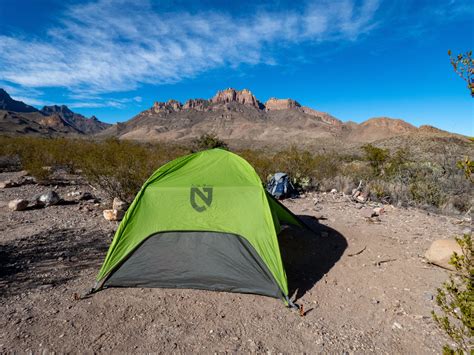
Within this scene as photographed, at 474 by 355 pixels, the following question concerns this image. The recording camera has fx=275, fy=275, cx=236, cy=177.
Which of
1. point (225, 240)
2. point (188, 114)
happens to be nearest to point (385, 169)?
point (225, 240)

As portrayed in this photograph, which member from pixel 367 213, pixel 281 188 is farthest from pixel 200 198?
pixel 281 188

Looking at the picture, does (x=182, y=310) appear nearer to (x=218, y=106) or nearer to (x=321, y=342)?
(x=321, y=342)

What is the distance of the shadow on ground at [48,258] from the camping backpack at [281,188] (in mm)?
5306

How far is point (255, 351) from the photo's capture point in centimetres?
289

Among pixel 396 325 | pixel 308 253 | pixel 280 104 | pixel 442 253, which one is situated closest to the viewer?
pixel 396 325

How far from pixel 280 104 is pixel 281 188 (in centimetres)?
17954

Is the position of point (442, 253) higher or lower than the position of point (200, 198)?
lower

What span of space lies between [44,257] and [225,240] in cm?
326

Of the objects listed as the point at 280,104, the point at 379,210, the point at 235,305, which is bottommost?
the point at 235,305

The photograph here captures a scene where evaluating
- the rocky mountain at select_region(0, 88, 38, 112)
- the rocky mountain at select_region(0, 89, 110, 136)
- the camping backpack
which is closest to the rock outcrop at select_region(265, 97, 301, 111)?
the rocky mountain at select_region(0, 89, 110, 136)

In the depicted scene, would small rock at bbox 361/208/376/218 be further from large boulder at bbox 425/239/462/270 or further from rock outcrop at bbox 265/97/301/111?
rock outcrop at bbox 265/97/301/111

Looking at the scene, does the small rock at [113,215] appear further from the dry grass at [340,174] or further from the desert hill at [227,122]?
the desert hill at [227,122]

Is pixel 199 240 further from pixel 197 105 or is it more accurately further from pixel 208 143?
pixel 197 105

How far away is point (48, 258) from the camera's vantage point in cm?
472
